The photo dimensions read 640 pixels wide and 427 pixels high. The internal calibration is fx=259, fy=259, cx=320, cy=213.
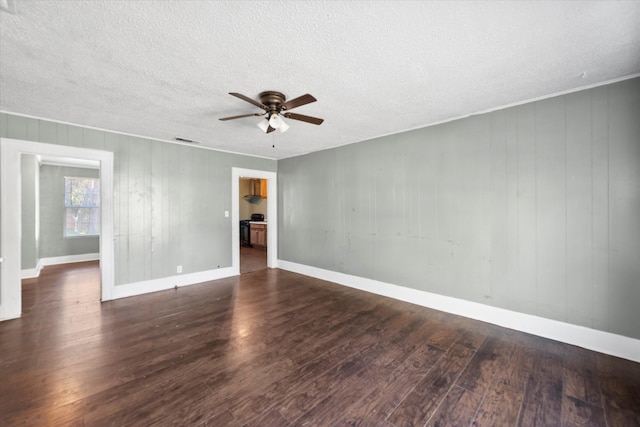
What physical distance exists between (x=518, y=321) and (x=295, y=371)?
2.52 m

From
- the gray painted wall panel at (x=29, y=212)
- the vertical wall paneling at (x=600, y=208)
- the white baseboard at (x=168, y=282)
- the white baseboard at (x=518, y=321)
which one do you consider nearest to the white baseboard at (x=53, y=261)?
the gray painted wall panel at (x=29, y=212)

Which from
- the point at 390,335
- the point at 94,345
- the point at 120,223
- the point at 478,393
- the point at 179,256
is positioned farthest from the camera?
the point at 179,256

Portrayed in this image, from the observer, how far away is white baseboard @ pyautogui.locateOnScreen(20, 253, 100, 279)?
5.05 m

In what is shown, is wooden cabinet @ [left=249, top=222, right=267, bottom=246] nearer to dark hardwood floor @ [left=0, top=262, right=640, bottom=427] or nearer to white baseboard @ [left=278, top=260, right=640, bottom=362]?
white baseboard @ [left=278, top=260, right=640, bottom=362]

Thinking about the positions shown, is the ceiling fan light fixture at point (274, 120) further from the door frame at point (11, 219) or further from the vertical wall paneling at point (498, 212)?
the door frame at point (11, 219)

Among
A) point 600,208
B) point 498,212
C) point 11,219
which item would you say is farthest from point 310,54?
point 11,219

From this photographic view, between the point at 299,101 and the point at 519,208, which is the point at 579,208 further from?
the point at 299,101

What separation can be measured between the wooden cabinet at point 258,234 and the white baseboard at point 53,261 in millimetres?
4142

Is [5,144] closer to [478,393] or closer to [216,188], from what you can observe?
[216,188]

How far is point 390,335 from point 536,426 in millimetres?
1306

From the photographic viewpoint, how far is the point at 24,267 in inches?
196

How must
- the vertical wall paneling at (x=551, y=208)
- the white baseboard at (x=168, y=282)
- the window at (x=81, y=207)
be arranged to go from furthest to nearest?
the window at (x=81, y=207) < the white baseboard at (x=168, y=282) < the vertical wall paneling at (x=551, y=208)

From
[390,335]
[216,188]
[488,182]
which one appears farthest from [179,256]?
[488,182]

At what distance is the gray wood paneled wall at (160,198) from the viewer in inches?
145
